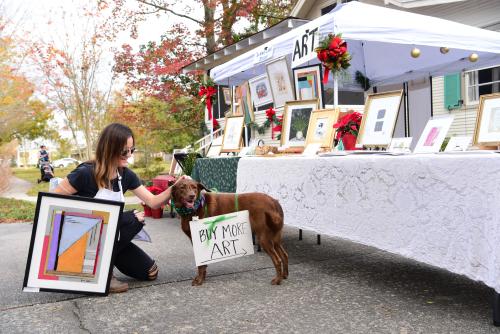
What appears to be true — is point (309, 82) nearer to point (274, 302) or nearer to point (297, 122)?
point (297, 122)

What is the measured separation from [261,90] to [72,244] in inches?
204

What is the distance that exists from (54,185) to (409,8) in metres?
9.62

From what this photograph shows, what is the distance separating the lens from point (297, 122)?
548 cm

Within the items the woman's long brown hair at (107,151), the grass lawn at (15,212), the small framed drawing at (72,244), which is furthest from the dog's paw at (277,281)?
the grass lawn at (15,212)

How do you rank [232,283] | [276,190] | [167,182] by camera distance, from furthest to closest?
[167,182] → [276,190] → [232,283]

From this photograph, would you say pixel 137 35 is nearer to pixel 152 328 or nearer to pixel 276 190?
pixel 276 190

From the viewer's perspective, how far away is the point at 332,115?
4.87 m

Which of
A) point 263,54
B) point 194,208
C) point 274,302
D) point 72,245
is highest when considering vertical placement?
point 263,54

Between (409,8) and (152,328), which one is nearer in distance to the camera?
(152,328)

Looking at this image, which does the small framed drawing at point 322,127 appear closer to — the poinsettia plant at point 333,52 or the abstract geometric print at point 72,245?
the poinsettia plant at point 333,52

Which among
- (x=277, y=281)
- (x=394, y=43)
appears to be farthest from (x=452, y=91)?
(x=277, y=281)

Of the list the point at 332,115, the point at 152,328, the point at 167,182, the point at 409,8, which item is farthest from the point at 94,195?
the point at 409,8

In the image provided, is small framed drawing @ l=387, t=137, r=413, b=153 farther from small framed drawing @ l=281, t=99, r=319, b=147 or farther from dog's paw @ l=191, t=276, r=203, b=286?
dog's paw @ l=191, t=276, r=203, b=286

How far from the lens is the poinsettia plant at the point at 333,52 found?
15.9 ft
